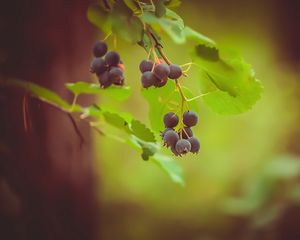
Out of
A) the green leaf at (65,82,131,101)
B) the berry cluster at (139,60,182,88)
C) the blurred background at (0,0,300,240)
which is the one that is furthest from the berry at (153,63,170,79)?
the blurred background at (0,0,300,240)

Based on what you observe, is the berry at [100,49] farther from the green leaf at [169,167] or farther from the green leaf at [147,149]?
the green leaf at [169,167]

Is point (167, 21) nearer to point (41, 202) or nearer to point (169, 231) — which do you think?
point (41, 202)

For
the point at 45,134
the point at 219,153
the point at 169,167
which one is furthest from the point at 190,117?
the point at 219,153

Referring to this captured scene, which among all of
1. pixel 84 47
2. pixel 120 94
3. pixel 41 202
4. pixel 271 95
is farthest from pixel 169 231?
pixel 120 94

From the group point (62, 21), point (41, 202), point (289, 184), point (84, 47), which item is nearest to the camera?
point (41, 202)

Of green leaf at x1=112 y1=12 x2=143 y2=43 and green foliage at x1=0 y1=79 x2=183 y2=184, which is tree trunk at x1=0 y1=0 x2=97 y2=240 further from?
green leaf at x1=112 y1=12 x2=143 y2=43

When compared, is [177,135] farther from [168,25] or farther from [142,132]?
[168,25]

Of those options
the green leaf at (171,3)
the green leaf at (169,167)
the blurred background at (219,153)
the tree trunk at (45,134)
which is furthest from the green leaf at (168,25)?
the blurred background at (219,153)
